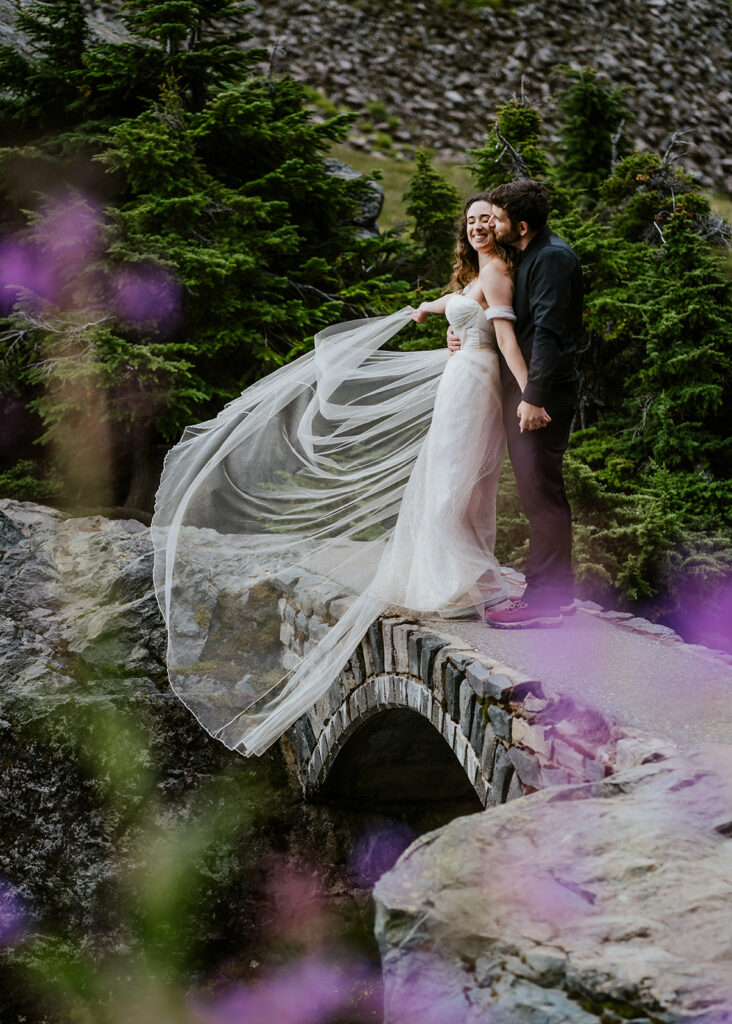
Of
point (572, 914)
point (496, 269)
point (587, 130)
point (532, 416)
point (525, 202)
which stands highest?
point (587, 130)

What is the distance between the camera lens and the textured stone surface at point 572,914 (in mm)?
1712

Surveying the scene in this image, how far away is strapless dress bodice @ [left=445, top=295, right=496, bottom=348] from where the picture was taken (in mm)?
4215

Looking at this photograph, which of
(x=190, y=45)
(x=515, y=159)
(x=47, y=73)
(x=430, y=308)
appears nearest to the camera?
(x=430, y=308)

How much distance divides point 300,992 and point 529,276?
16.3ft

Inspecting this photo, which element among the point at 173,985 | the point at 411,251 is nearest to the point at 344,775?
the point at 173,985

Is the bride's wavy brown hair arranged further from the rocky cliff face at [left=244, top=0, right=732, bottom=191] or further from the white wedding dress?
the rocky cliff face at [left=244, top=0, right=732, bottom=191]

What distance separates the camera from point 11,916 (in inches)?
222

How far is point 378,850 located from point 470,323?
3.85 metres

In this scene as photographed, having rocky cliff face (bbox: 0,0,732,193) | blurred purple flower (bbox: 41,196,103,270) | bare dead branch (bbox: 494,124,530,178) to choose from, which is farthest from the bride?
rocky cliff face (bbox: 0,0,732,193)

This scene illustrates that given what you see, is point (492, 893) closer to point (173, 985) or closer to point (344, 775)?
point (344, 775)

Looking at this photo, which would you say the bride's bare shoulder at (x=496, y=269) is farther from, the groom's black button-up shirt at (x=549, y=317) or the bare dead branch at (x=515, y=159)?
the bare dead branch at (x=515, y=159)

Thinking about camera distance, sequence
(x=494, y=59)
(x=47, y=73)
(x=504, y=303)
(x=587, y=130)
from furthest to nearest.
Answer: (x=494, y=59) < (x=587, y=130) < (x=47, y=73) < (x=504, y=303)

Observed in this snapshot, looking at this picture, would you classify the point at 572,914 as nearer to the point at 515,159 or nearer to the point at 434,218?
the point at 515,159

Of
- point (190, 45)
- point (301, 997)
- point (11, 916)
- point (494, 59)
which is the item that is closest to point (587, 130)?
point (190, 45)
